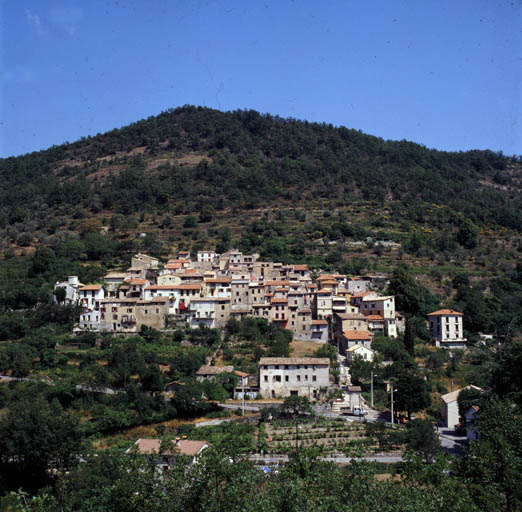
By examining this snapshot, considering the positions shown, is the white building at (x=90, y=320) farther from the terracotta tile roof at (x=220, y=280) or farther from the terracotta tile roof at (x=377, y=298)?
the terracotta tile roof at (x=377, y=298)

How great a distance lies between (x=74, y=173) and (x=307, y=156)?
138ft

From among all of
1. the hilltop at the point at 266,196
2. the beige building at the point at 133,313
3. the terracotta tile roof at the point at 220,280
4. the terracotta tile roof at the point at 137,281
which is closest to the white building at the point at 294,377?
the beige building at the point at 133,313

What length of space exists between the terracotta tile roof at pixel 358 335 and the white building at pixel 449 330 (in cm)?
700

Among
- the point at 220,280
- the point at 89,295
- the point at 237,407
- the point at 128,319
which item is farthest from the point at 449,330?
the point at 89,295

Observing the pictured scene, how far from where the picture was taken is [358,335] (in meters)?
42.5

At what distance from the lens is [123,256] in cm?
6178

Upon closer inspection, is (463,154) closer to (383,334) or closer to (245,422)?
(383,334)

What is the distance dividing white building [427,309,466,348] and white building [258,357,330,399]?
13.5 metres

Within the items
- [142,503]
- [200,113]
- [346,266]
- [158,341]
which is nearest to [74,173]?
[200,113]

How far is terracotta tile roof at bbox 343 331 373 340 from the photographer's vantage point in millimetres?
42072

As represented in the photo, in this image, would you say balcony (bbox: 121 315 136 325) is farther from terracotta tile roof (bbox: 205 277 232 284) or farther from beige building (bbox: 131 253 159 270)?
beige building (bbox: 131 253 159 270)

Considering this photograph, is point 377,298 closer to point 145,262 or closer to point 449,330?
point 449,330

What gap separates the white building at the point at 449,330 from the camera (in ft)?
152

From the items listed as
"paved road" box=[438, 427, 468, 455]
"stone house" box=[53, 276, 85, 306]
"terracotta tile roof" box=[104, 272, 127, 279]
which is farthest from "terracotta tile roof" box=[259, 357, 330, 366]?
"terracotta tile roof" box=[104, 272, 127, 279]
